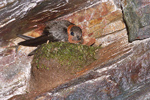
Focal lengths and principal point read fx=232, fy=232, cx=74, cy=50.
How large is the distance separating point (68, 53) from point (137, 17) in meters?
1.86

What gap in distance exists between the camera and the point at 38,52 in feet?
19.4

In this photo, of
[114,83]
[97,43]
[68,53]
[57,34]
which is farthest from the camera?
[57,34]

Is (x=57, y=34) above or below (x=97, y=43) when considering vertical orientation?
above

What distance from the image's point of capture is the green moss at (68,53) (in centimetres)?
561

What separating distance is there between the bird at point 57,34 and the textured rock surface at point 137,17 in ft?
5.12

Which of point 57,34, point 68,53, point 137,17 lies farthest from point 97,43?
point 137,17

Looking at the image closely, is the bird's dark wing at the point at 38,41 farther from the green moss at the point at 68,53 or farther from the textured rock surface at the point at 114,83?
the textured rock surface at the point at 114,83

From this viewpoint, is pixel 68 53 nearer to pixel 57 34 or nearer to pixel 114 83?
pixel 57 34

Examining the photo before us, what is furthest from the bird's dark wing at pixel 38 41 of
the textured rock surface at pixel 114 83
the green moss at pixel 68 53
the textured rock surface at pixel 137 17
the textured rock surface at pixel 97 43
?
the textured rock surface at pixel 137 17

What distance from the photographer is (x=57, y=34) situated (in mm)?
6355

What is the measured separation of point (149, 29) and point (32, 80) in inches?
121

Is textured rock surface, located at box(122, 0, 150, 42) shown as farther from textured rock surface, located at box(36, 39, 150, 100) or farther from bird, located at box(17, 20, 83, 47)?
bird, located at box(17, 20, 83, 47)

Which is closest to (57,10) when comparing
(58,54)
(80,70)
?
(58,54)

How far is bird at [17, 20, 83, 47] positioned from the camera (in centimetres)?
597
